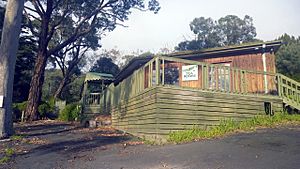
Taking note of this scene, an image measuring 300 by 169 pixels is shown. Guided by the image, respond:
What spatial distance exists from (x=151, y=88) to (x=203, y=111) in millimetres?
1934

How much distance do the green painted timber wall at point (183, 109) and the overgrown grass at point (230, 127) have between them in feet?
0.56

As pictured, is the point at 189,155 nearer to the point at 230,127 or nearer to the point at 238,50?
the point at 230,127

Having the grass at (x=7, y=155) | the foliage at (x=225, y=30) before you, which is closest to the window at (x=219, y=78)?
the grass at (x=7, y=155)

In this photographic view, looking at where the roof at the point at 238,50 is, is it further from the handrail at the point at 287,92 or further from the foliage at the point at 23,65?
the foliage at the point at 23,65

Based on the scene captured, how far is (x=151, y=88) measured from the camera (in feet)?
25.3

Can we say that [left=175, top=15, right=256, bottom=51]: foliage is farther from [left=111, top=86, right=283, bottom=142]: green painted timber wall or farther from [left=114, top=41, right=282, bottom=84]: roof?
[left=111, top=86, right=283, bottom=142]: green painted timber wall

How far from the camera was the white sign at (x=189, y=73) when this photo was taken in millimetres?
13555

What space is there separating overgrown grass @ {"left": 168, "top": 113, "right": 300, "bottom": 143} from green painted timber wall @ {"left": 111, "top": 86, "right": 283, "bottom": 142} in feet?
0.56

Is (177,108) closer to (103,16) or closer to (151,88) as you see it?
(151,88)

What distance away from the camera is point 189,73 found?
13.8 metres

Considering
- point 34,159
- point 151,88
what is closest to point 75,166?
point 34,159

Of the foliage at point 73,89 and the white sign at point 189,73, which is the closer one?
the white sign at point 189,73

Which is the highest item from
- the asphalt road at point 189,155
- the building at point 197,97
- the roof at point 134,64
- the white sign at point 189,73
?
the roof at point 134,64

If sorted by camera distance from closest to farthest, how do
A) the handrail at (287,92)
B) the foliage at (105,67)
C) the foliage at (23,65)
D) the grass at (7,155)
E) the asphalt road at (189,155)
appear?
the asphalt road at (189,155)
the grass at (7,155)
the handrail at (287,92)
the foliage at (23,65)
the foliage at (105,67)
